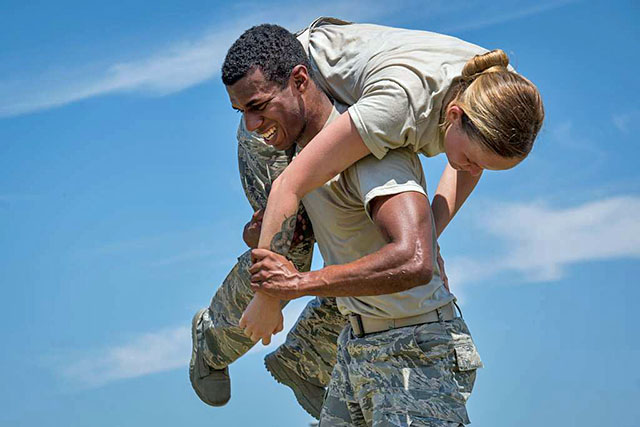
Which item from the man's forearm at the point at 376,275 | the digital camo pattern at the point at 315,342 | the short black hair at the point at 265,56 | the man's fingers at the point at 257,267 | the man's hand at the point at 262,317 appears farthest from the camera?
the digital camo pattern at the point at 315,342

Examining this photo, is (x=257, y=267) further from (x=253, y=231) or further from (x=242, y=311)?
(x=242, y=311)

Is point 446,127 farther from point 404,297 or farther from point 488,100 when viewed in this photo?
point 404,297

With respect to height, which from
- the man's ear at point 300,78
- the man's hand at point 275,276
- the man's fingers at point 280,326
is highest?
the man's ear at point 300,78

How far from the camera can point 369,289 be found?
191 inches

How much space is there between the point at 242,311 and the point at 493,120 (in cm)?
242

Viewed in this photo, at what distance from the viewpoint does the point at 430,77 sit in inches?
198

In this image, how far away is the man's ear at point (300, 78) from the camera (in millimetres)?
5281

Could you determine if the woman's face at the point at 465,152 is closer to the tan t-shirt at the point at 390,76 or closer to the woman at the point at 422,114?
the woman at the point at 422,114

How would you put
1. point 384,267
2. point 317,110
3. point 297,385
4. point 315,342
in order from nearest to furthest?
point 384,267
point 317,110
point 315,342
point 297,385

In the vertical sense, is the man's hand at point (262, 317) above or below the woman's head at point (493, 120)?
below

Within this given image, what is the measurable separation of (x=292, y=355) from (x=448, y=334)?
1.74 metres

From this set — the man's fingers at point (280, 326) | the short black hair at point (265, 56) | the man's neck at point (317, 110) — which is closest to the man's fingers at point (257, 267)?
the man's fingers at point (280, 326)

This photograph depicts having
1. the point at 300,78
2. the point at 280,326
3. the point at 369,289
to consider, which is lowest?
the point at 369,289

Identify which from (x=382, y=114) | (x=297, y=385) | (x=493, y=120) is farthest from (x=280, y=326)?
(x=297, y=385)
